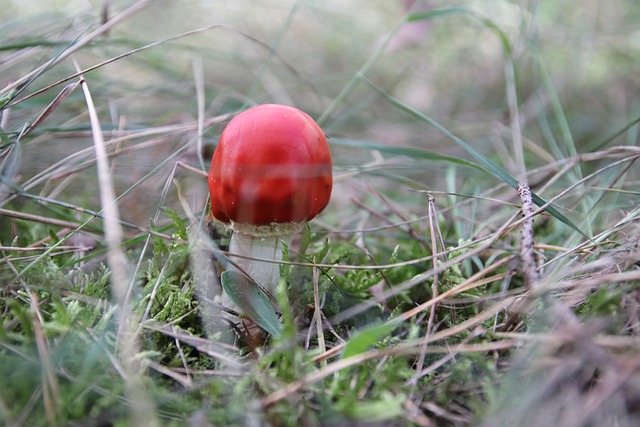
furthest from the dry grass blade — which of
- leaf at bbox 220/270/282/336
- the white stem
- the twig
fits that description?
the twig

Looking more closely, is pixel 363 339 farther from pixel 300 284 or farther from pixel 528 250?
pixel 300 284

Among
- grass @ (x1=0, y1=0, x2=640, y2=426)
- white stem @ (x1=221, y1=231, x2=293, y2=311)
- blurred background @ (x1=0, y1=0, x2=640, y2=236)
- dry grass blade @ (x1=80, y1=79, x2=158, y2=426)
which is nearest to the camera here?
dry grass blade @ (x1=80, y1=79, x2=158, y2=426)

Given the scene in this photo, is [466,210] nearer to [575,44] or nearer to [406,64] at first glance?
[575,44]

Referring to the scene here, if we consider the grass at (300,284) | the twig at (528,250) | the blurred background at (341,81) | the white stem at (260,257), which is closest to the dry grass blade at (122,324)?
the grass at (300,284)

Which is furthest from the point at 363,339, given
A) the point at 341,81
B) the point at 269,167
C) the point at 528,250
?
the point at 341,81

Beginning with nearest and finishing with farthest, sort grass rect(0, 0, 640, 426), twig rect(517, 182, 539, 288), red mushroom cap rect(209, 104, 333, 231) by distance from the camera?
grass rect(0, 0, 640, 426), twig rect(517, 182, 539, 288), red mushroom cap rect(209, 104, 333, 231)

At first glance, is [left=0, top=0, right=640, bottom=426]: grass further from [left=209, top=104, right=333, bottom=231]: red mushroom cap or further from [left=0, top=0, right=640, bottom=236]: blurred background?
[left=209, top=104, right=333, bottom=231]: red mushroom cap
